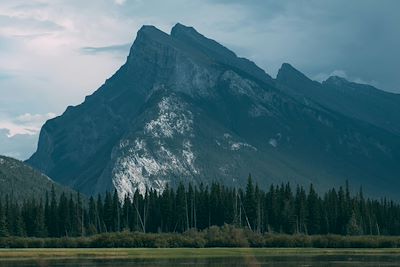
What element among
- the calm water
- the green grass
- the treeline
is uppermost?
the treeline

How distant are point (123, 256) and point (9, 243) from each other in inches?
2312

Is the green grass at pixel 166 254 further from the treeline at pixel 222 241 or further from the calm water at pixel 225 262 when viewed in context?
the treeline at pixel 222 241

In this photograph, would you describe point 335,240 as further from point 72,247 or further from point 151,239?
point 72,247

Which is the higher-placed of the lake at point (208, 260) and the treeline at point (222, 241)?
the treeline at point (222, 241)

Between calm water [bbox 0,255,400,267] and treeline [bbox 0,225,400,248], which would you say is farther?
treeline [bbox 0,225,400,248]

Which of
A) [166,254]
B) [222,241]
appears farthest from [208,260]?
[222,241]

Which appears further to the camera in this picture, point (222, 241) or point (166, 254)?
point (222, 241)

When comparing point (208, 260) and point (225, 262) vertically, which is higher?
point (208, 260)

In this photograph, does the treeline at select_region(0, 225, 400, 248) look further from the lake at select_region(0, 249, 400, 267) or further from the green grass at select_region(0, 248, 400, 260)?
the lake at select_region(0, 249, 400, 267)

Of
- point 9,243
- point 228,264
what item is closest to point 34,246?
point 9,243

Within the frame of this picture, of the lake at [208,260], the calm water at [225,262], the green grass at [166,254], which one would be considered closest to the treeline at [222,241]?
the green grass at [166,254]

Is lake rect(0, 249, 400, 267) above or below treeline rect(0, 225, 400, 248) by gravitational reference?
below

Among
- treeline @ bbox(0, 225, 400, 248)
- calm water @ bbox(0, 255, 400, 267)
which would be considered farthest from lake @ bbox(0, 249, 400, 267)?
treeline @ bbox(0, 225, 400, 248)

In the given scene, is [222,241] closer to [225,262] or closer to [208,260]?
[208,260]
